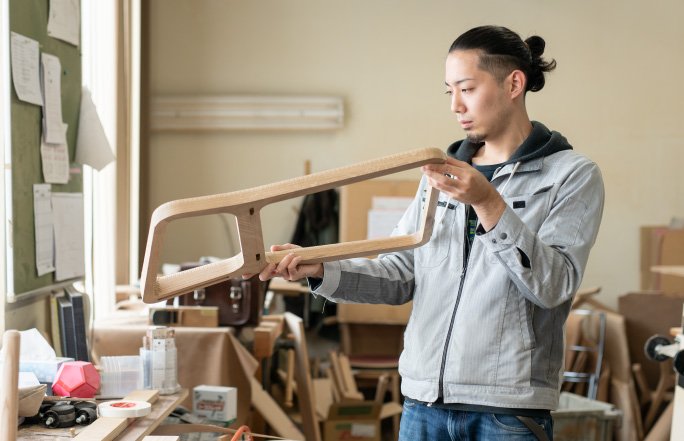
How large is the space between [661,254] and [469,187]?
15.3 feet

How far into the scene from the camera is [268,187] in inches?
64.6

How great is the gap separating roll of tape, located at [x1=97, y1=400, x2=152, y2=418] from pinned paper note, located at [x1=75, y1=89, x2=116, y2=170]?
155 cm

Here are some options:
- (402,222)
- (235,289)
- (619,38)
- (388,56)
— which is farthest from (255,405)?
(619,38)

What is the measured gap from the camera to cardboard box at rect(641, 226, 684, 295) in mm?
5691

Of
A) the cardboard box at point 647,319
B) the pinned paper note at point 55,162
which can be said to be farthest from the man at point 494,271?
the cardboard box at point 647,319

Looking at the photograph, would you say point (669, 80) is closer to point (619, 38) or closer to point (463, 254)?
point (619, 38)

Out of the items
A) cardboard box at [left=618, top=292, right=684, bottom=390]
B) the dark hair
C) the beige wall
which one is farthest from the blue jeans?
the beige wall

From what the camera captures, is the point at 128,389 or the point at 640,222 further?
the point at 640,222

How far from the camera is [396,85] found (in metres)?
6.03

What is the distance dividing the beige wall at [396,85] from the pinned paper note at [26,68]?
2.99 metres

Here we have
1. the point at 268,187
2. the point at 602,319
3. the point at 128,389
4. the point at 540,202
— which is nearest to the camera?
the point at 268,187

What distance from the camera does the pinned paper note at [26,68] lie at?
2.82 meters

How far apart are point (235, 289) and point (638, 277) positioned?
347 centimetres

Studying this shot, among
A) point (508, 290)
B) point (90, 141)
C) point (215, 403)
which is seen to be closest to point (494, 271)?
point (508, 290)
